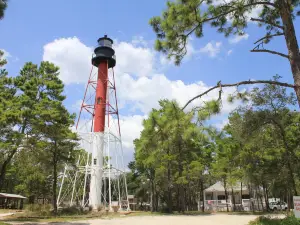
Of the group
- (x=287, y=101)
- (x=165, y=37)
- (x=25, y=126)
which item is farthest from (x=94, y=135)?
(x=165, y=37)

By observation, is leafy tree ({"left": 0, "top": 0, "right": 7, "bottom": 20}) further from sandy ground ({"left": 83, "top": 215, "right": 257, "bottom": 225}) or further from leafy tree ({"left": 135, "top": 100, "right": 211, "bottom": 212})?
sandy ground ({"left": 83, "top": 215, "right": 257, "bottom": 225})

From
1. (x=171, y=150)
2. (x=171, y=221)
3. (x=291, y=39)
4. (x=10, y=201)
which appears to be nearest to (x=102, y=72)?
(x=171, y=150)

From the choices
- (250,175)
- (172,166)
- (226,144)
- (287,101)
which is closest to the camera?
→ (287,101)

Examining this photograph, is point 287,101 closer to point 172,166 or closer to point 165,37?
point 165,37

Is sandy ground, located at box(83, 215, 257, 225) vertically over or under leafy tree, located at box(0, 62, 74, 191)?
under

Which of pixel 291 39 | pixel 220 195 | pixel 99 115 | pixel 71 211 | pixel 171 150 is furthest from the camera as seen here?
pixel 220 195

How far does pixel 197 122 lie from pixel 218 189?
3902 centimetres

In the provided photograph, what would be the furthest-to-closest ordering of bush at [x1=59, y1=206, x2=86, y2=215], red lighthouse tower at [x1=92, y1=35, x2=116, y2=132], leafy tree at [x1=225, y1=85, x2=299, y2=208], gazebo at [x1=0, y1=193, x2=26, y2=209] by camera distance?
gazebo at [x1=0, y1=193, x2=26, y2=209] → red lighthouse tower at [x1=92, y1=35, x2=116, y2=132] → bush at [x1=59, y1=206, x2=86, y2=215] → leafy tree at [x1=225, y1=85, x2=299, y2=208]

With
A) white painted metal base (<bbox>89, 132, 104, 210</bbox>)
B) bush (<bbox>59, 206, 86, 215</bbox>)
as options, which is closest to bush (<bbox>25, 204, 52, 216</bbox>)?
bush (<bbox>59, 206, 86, 215</bbox>)

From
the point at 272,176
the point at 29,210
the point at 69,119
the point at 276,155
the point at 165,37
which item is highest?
the point at 69,119

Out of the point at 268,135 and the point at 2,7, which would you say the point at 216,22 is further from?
the point at 268,135

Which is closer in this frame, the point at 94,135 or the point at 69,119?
the point at 69,119

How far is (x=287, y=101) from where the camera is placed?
51.3ft

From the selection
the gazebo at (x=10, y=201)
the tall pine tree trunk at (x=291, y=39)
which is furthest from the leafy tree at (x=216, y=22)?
the gazebo at (x=10, y=201)
